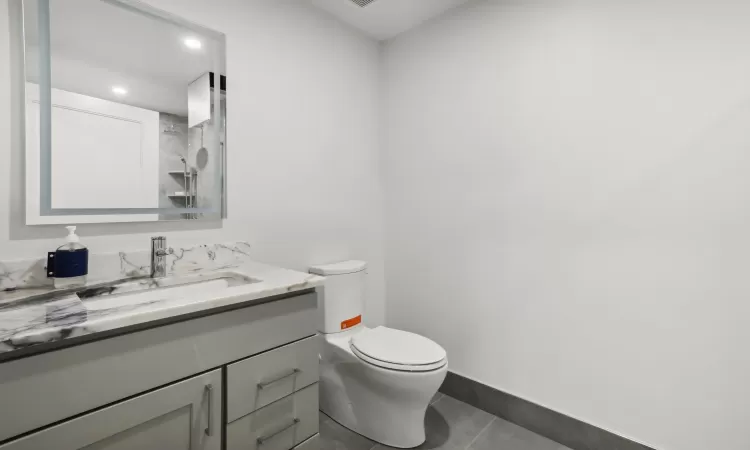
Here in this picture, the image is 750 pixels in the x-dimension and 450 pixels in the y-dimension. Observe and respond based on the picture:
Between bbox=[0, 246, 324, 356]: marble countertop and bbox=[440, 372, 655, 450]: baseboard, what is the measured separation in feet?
4.16

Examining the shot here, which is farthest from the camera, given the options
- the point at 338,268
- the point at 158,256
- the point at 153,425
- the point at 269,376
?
the point at 338,268

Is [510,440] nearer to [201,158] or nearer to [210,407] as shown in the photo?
[210,407]

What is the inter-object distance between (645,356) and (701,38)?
128 centimetres

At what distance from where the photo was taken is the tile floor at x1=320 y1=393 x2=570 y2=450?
163 cm

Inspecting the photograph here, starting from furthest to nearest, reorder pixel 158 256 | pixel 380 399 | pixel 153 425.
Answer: pixel 380 399, pixel 158 256, pixel 153 425

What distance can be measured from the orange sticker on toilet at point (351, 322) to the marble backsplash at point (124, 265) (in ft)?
2.07

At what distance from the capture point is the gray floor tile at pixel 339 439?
5.37ft

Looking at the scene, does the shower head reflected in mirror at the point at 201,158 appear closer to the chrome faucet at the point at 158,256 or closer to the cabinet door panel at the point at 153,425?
the chrome faucet at the point at 158,256

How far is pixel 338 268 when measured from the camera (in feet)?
6.31

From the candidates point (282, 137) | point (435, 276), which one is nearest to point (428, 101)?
point (282, 137)

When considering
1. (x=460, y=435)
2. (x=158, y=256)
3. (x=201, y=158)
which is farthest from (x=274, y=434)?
(x=201, y=158)

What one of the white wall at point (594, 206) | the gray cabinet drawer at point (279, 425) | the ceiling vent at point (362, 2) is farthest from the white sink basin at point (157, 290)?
the ceiling vent at point (362, 2)

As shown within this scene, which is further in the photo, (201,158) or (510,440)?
(510,440)

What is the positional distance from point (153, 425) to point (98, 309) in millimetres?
354
